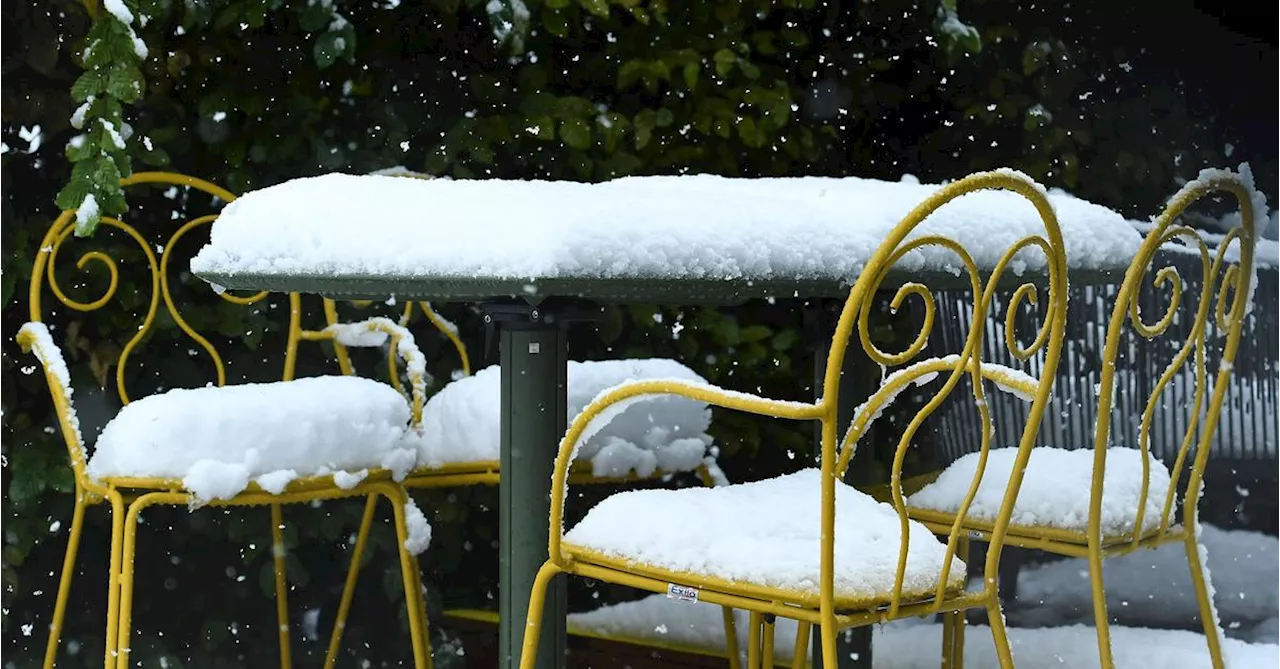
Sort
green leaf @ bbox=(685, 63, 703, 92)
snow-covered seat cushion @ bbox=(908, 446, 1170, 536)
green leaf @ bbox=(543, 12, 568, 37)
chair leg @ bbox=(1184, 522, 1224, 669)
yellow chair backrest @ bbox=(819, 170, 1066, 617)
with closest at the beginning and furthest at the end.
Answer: yellow chair backrest @ bbox=(819, 170, 1066, 617) < snow-covered seat cushion @ bbox=(908, 446, 1170, 536) < chair leg @ bbox=(1184, 522, 1224, 669) < green leaf @ bbox=(543, 12, 568, 37) < green leaf @ bbox=(685, 63, 703, 92)

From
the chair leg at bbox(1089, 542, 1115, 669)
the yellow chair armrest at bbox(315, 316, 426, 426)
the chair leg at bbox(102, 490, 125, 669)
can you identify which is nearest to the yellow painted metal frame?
the chair leg at bbox(1089, 542, 1115, 669)

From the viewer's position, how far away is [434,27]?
288 cm

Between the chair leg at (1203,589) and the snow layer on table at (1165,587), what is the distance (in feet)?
4.31

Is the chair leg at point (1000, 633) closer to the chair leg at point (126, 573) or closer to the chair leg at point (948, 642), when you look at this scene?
the chair leg at point (948, 642)

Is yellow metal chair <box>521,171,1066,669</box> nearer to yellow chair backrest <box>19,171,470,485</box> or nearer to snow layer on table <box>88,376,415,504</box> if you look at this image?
→ snow layer on table <box>88,376,415,504</box>

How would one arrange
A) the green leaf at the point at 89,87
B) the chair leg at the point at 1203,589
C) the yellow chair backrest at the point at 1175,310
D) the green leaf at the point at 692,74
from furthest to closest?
the green leaf at the point at 692,74 → the green leaf at the point at 89,87 → the chair leg at the point at 1203,589 → the yellow chair backrest at the point at 1175,310

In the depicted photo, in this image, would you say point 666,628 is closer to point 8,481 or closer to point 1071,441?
point 1071,441

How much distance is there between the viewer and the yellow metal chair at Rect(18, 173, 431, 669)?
1.84 m

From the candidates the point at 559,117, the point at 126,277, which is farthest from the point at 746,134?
the point at 126,277

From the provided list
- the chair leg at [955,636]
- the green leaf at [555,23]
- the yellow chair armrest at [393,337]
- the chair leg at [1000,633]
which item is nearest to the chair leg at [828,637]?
the chair leg at [1000,633]

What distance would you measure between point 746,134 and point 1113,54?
106 centimetres

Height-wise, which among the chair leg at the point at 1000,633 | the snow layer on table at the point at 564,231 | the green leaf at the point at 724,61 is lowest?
the chair leg at the point at 1000,633

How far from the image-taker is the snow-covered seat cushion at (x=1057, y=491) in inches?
63.9

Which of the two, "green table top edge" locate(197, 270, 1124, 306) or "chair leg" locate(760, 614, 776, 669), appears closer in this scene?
"green table top edge" locate(197, 270, 1124, 306)
